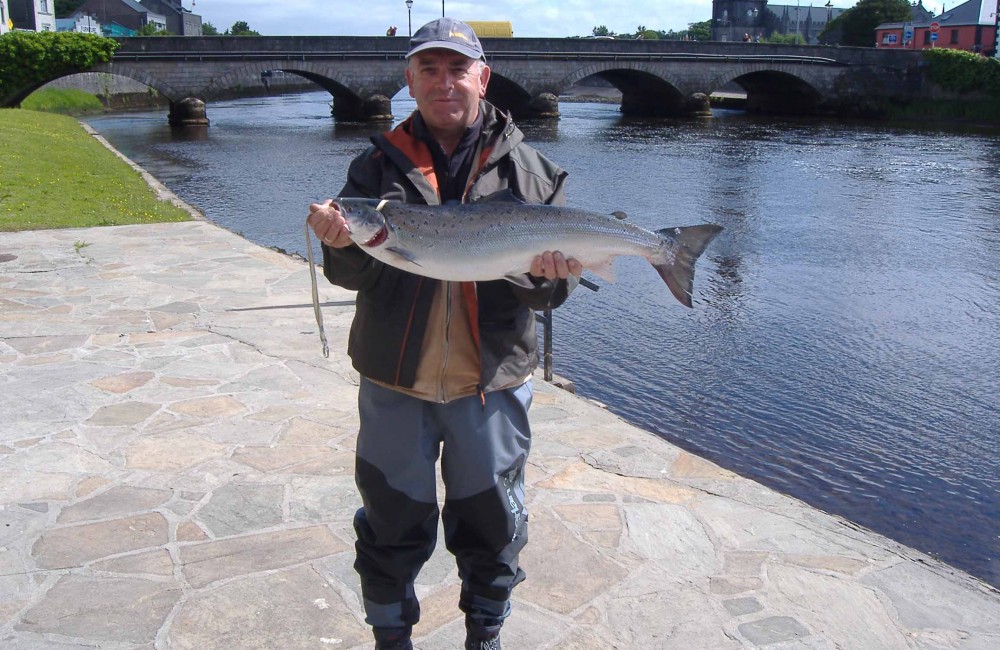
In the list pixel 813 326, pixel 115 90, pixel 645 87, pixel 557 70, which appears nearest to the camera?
pixel 813 326

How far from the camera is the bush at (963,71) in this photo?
5212 cm

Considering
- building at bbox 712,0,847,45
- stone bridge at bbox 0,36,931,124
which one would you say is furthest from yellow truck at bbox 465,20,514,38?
building at bbox 712,0,847,45

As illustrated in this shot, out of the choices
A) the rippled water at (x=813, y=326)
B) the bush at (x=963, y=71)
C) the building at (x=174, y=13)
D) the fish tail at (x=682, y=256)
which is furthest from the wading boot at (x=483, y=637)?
the building at (x=174, y=13)

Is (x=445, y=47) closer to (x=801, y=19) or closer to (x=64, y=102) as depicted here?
(x=64, y=102)

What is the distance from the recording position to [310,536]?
14.4 feet

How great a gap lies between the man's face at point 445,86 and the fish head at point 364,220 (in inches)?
15.6

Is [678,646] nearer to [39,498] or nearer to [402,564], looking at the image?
[402,564]

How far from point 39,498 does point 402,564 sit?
8.49 feet

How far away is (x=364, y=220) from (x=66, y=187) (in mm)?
16245

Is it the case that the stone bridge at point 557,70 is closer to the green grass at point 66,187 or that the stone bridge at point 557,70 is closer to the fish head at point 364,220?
the green grass at point 66,187

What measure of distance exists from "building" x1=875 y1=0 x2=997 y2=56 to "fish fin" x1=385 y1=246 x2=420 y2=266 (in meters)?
89.0

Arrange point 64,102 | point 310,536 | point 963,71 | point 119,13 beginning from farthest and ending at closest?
point 119,13 → point 963,71 → point 64,102 → point 310,536

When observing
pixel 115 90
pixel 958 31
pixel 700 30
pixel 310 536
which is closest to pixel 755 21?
pixel 700 30

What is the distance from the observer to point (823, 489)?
703cm
